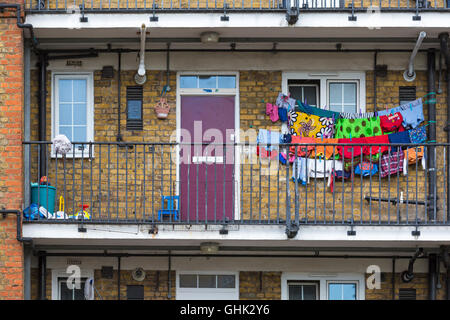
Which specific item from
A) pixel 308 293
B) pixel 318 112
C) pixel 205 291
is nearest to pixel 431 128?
pixel 318 112

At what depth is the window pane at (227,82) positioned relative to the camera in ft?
48.1

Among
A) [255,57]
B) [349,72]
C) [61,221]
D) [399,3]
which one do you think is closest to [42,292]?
[61,221]

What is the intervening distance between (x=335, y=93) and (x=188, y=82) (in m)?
2.21

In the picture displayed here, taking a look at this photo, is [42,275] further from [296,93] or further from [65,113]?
[296,93]

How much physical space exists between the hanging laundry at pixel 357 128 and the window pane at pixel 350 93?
41cm

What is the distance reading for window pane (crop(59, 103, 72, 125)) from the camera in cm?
1459

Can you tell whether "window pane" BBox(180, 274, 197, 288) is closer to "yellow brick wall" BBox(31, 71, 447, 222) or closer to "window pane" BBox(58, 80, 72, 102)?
"yellow brick wall" BBox(31, 71, 447, 222)

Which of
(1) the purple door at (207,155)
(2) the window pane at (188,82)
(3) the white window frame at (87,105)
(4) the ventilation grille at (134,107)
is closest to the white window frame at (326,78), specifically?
(1) the purple door at (207,155)

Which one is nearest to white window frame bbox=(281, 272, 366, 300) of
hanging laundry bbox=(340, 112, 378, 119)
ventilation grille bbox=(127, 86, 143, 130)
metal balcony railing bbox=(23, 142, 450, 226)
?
metal balcony railing bbox=(23, 142, 450, 226)

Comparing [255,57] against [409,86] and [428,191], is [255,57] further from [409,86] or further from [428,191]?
[428,191]

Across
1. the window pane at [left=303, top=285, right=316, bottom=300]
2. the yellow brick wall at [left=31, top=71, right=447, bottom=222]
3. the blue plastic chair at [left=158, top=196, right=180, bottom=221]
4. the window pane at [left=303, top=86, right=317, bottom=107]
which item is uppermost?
the window pane at [left=303, top=86, right=317, bottom=107]

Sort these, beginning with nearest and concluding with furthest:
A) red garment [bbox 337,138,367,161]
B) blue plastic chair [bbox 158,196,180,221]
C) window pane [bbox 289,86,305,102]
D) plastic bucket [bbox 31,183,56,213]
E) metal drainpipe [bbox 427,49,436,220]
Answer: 1. plastic bucket [bbox 31,183,56,213]
2. blue plastic chair [bbox 158,196,180,221]
3. metal drainpipe [bbox 427,49,436,220]
4. red garment [bbox 337,138,367,161]
5. window pane [bbox 289,86,305,102]

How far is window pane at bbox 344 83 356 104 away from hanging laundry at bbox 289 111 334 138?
1.60 ft

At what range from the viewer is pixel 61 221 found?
524 inches
